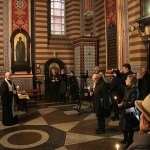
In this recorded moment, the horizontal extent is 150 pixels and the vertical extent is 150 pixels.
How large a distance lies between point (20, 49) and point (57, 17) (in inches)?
161

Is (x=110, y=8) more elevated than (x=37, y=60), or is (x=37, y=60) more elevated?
(x=110, y=8)

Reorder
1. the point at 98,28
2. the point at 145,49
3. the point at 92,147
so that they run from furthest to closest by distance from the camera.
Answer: the point at 98,28 → the point at 145,49 → the point at 92,147

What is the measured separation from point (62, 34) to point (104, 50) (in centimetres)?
427

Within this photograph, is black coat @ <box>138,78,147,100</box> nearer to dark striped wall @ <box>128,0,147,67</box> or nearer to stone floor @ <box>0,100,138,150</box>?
stone floor @ <box>0,100,138,150</box>

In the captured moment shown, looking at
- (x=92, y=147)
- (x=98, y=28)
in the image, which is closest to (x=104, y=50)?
(x=98, y=28)

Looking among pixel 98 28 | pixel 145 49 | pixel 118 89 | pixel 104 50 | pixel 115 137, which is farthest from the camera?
pixel 98 28

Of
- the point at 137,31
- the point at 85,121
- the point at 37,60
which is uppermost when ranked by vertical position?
the point at 137,31

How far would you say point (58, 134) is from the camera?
19.6ft

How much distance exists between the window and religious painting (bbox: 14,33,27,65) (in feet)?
9.39

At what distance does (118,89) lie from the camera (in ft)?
23.1

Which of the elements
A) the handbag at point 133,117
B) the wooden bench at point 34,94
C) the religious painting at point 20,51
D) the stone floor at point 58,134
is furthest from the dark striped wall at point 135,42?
the religious painting at point 20,51

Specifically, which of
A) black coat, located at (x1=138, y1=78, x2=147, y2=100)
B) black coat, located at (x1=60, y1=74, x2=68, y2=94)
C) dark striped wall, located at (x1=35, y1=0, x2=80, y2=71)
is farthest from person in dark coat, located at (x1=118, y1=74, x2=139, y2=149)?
dark striped wall, located at (x1=35, y1=0, x2=80, y2=71)

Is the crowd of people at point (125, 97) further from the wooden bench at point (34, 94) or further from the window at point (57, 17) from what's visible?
the window at point (57, 17)

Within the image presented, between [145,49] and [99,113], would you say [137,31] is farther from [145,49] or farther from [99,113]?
[99,113]
